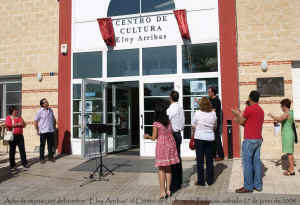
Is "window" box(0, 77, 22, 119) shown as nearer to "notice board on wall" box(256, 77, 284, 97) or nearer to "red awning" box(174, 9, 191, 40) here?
"red awning" box(174, 9, 191, 40)

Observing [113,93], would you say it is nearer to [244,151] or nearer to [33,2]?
[33,2]

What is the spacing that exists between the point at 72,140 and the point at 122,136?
66.0 inches

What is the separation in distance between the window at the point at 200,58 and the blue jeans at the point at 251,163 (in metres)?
3.73

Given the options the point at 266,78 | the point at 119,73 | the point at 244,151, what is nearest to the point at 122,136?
the point at 119,73

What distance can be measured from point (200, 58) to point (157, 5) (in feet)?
7.07

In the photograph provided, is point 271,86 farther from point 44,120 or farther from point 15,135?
point 15,135

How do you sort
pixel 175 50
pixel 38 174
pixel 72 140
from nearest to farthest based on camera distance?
1. pixel 38 174
2. pixel 175 50
3. pixel 72 140

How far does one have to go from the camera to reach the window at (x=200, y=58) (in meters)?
8.47

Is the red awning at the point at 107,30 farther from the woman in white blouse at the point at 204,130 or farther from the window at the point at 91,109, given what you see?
the woman in white blouse at the point at 204,130

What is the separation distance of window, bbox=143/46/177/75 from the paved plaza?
272 centimetres

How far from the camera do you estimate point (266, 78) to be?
319 inches

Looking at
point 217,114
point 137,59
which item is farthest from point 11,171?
point 217,114

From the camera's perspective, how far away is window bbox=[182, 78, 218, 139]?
8.43 meters

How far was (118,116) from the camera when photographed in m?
9.78
